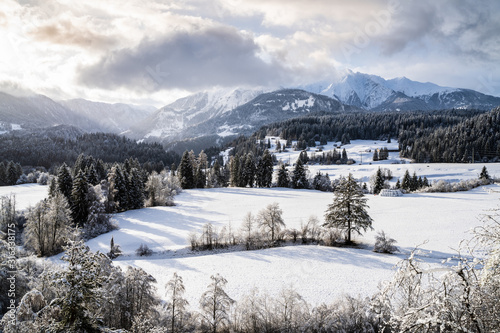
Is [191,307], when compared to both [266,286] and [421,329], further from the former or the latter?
[421,329]

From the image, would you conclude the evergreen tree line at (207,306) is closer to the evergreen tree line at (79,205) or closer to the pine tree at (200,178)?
the evergreen tree line at (79,205)

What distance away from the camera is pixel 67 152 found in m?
166

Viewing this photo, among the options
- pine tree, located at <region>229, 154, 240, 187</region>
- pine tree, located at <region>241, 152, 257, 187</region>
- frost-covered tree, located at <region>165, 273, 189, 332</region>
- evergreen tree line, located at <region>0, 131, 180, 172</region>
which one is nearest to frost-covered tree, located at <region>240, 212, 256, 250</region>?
frost-covered tree, located at <region>165, 273, 189, 332</region>

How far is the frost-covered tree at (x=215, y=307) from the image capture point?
19.8 m

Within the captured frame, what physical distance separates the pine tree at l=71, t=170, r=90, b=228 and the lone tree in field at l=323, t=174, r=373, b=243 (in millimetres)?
47292

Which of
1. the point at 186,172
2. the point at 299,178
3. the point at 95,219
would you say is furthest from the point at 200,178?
the point at 95,219

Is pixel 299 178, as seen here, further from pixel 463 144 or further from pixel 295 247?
pixel 463 144

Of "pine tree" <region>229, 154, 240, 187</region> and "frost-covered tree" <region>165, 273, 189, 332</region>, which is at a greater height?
"pine tree" <region>229, 154, 240, 187</region>

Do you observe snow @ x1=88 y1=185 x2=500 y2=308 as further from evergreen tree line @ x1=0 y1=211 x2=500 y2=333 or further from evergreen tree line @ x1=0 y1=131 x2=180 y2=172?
evergreen tree line @ x1=0 y1=131 x2=180 y2=172

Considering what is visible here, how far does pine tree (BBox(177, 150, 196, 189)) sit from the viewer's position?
280 ft

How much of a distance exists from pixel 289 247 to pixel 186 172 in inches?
2187

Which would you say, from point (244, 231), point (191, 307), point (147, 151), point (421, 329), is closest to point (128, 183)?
point (244, 231)

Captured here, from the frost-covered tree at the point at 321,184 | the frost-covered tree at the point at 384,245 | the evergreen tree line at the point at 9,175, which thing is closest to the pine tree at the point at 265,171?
the frost-covered tree at the point at 321,184

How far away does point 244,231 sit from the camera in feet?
141
